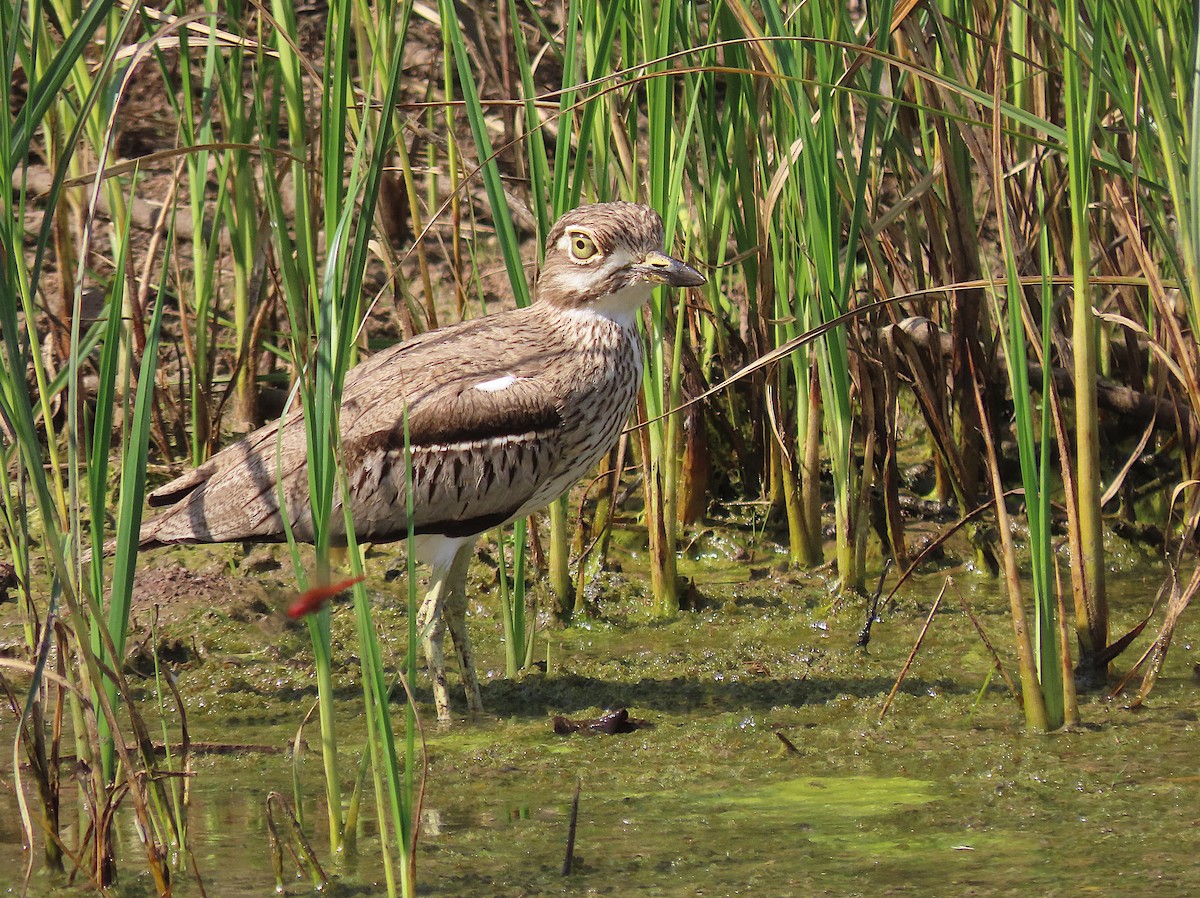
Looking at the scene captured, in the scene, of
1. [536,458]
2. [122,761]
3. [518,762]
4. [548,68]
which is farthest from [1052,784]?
[548,68]

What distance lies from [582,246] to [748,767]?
1622mm

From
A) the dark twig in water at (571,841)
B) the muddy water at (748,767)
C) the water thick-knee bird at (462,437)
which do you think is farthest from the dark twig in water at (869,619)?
the dark twig in water at (571,841)

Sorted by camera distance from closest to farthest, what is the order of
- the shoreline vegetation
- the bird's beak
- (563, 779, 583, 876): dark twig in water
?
the shoreline vegetation
(563, 779, 583, 876): dark twig in water
the bird's beak

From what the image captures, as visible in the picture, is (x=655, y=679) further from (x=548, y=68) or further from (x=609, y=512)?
(x=548, y=68)

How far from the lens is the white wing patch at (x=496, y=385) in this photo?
177 inches

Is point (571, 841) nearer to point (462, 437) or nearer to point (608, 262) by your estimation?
point (462, 437)

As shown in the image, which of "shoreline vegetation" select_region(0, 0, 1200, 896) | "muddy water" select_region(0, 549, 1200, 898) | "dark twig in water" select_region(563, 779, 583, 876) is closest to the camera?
"shoreline vegetation" select_region(0, 0, 1200, 896)

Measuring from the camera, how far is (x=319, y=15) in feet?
25.2

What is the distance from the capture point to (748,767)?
3920 millimetres

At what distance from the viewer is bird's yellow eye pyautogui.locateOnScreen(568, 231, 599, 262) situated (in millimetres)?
4594

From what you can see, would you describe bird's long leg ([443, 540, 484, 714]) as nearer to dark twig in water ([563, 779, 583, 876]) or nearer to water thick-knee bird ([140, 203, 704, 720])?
water thick-knee bird ([140, 203, 704, 720])

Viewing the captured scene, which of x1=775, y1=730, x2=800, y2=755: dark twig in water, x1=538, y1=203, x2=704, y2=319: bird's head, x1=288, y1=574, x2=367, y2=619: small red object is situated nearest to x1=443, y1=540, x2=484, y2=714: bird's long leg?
x1=538, y1=203, x2=704, y2=319: bird's head

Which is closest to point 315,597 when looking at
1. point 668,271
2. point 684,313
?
point 668,271

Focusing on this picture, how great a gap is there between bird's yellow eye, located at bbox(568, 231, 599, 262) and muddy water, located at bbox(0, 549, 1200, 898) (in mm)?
1187
